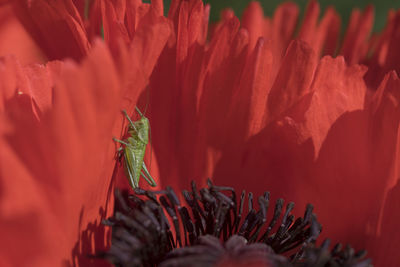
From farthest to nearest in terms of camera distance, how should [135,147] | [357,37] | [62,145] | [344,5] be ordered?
[344,5] < [357,37] < [135,147] < [62,145]

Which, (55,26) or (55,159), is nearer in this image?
(55,159)

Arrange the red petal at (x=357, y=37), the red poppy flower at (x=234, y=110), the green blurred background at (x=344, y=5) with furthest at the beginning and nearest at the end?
the green blurred background at (x=344, y=5), the red petal at (x=357, y=37), the red poppy flower at (x=234, y=110)

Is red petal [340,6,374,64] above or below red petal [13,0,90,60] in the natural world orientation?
below

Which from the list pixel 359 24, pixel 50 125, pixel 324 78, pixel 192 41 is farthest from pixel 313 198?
pixel 50 125

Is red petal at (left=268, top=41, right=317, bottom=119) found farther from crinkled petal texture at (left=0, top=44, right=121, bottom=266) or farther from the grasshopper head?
crinkled petal texture at (left=0, top=44, right=121, bottom=266)

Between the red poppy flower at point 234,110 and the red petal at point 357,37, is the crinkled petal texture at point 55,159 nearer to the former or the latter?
the red poppy flower at point 234,110

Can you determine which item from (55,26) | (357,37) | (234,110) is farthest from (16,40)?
(357,37)

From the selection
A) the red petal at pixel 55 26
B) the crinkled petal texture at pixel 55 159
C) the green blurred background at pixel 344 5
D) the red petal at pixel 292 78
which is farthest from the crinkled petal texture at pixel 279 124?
the green blurred background at pixel 344 5

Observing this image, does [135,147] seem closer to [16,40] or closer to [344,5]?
[16,40]

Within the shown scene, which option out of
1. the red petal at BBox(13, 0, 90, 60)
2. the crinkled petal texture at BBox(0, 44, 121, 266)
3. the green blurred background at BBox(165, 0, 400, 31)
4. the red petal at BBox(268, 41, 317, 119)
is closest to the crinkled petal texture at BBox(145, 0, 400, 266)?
the red petal at BBox(268, 41, 317, 119)

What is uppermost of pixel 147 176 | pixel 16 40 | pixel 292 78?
pixel 16 40
